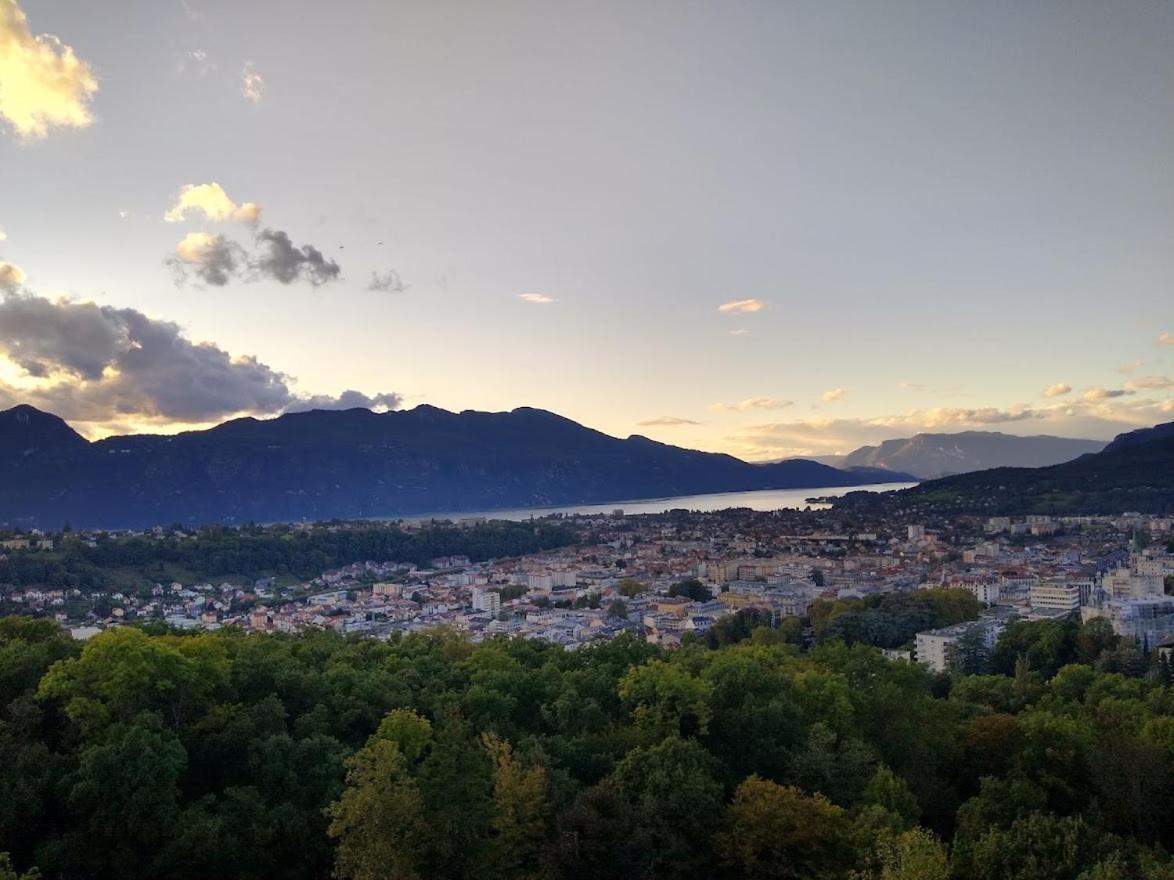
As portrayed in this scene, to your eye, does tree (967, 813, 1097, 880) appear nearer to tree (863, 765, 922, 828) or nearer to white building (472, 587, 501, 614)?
tree (863, 765, 922, 828)

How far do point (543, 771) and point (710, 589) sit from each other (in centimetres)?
4360

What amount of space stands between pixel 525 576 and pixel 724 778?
163ft

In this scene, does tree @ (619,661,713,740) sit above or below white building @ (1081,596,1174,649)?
above

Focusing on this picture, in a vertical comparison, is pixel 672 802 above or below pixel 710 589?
above

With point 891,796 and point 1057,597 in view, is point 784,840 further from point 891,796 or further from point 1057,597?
point 1057,597

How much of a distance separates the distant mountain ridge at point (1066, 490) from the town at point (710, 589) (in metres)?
7.99

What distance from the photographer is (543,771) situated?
37.3 ft

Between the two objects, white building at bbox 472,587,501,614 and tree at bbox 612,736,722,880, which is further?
white building at bbox 472,587,501,614

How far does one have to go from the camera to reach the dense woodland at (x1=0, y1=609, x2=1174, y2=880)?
10.3 metres

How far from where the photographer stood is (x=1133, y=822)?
1260 centimetres

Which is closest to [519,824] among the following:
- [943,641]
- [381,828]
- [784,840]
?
[381,828]

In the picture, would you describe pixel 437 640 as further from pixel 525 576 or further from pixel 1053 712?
pixel 525 576

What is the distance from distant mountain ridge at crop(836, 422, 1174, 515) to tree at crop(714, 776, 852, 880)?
3330 inches

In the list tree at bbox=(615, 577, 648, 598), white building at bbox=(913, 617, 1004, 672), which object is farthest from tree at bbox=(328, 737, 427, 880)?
tree at bbox=(615, 577, 648, 598)
